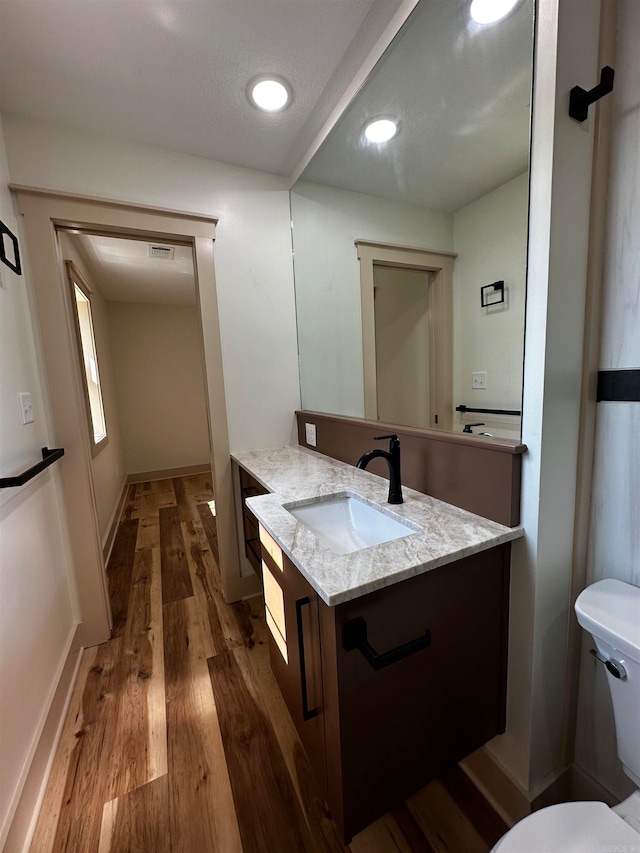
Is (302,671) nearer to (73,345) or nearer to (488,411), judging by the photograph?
(488,411)

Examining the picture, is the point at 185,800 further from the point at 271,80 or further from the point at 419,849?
the point at 271,80

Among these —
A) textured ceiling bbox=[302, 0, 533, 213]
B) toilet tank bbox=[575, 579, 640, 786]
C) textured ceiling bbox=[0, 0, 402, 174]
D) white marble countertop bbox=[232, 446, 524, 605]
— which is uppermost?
textured ceiling bbox=[0, 0, 402, 174]

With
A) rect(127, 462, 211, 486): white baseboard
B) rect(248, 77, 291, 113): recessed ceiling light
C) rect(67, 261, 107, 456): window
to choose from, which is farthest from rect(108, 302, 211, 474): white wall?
rect(248, 77, 291, 113): recessed ceiling light

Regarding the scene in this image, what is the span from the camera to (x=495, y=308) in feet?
3.99

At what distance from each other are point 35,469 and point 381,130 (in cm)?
205

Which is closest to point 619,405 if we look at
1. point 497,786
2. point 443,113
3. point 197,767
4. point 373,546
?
point 373,546

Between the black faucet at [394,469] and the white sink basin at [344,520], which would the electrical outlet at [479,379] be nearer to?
the black faucet at [394,469]

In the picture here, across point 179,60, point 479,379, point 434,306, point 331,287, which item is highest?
point 179,60

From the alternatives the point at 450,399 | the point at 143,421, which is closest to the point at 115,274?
the point at 143,421

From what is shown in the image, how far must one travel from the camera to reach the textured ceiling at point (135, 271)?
268 cm

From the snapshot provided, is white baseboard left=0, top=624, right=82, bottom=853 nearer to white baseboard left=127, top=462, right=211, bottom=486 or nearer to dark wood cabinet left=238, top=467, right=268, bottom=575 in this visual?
dark wood cabinet left=238, top=467, right=268, bottom=575

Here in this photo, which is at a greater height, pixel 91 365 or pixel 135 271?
pixel 135 271

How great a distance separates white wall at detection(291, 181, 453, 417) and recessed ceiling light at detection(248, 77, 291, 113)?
0.44 m

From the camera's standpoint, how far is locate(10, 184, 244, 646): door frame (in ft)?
4.95
